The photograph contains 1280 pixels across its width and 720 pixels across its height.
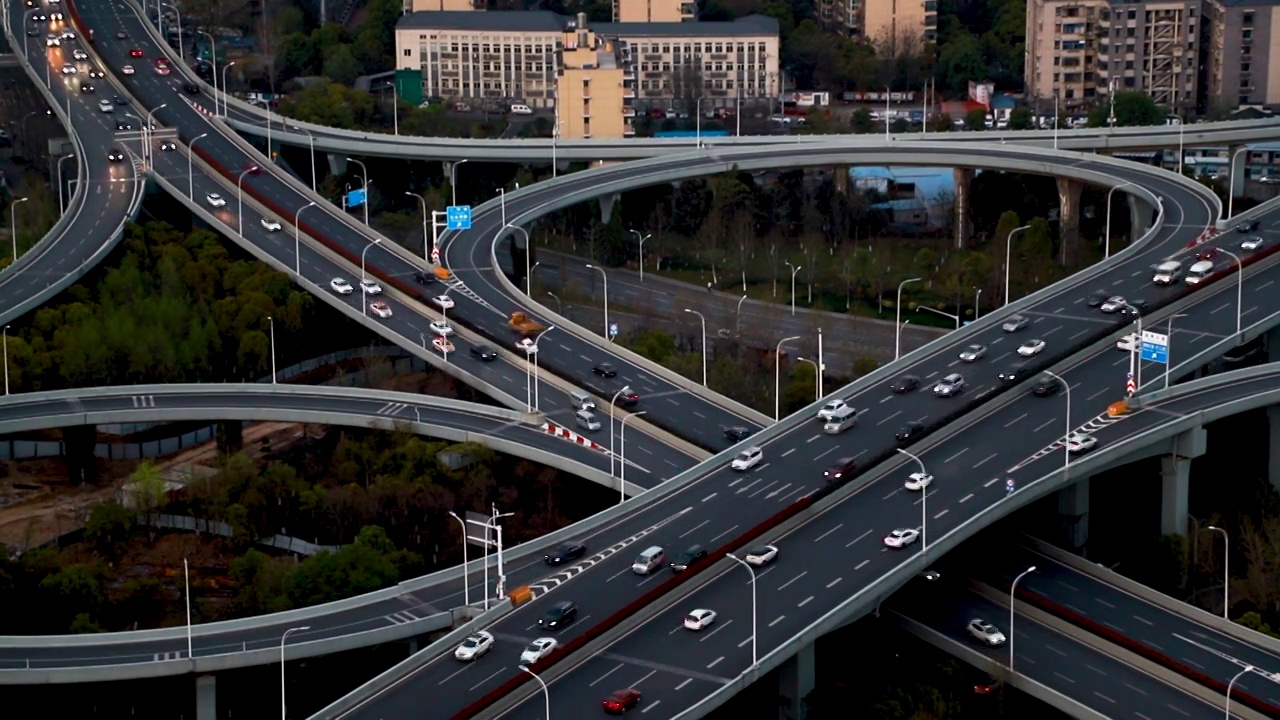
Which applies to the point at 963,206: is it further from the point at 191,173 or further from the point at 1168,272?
the point at 191,173

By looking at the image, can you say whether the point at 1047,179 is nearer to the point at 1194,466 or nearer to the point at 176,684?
the point at 1194,466

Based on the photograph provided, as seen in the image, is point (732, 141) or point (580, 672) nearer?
point (580, 672)

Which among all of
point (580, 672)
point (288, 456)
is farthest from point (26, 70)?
point (580, 672)

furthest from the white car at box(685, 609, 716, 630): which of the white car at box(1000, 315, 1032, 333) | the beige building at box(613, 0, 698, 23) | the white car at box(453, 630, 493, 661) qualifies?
the beige building at box(613, 0, 698, 23)

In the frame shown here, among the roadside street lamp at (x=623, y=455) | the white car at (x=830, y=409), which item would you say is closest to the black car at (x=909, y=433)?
the white car at (x=830, y=409)

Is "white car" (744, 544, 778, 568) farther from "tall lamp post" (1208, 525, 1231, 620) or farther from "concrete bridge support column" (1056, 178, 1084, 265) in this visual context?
"concrete bridge support column" (1056, 178, 1084, 265)
